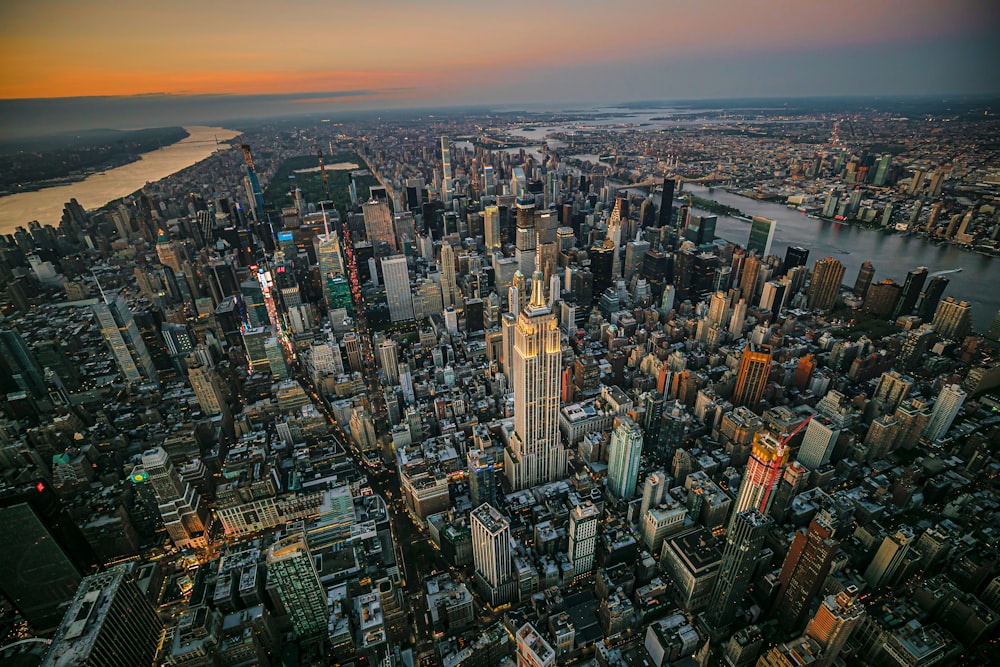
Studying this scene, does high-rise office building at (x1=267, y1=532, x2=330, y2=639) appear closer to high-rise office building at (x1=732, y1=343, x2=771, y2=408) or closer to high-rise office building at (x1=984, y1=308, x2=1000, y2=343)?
high-rise office building at (x1=732, y1=343, x2=771, y2=408)

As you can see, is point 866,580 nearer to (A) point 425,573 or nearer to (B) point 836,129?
(A) point 425,573

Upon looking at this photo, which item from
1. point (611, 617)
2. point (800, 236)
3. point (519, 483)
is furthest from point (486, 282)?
point (800, 236)

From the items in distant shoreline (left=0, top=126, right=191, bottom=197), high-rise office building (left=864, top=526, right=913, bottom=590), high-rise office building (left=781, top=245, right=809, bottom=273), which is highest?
distant shoreline (left=0, top=126, right=191, bottom=197)

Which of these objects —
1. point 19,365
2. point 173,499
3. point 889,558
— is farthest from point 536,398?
point 19,365

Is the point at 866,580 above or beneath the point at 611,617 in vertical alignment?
beneath

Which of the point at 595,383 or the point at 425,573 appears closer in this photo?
the point at 425,573

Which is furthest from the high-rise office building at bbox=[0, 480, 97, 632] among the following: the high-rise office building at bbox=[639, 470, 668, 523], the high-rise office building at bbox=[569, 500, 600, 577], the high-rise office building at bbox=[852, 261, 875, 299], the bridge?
the bridge
